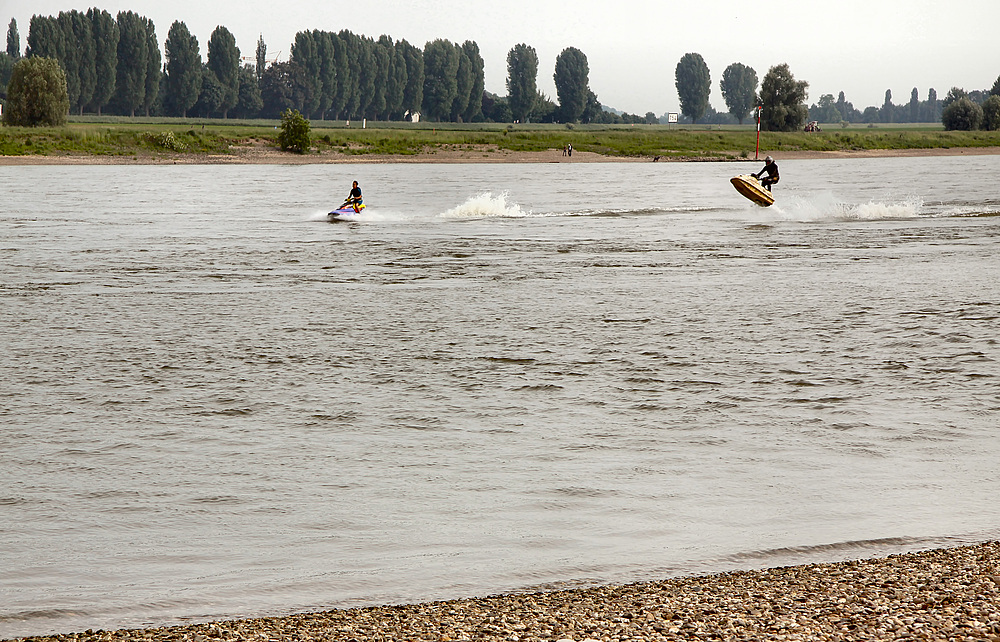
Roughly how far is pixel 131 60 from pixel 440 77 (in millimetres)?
49073

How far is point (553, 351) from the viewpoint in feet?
46.9

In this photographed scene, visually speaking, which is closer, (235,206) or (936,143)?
(235,206)

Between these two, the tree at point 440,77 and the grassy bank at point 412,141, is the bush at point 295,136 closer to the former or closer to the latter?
the grassy bank at point 412,141

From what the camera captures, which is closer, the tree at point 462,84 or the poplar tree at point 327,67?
the poplar tree at point 327,67

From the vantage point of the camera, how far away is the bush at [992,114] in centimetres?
13838

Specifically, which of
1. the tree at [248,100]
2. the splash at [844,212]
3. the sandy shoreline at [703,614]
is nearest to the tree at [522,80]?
the tree at [248,100]

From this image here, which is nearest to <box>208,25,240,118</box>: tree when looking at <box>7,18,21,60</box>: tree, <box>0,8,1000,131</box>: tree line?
<box>0,8,1000,131</box>: tree line

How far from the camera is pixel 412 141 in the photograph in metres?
102

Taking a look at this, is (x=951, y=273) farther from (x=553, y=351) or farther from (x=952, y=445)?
(x=952, y=445)

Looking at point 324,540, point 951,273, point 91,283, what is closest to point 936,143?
point 951,273

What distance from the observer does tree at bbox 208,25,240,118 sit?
485 ft

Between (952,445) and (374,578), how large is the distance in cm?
570

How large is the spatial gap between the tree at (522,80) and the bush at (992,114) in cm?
6792

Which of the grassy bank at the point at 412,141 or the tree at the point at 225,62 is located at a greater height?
the tree at the point at 225,62
